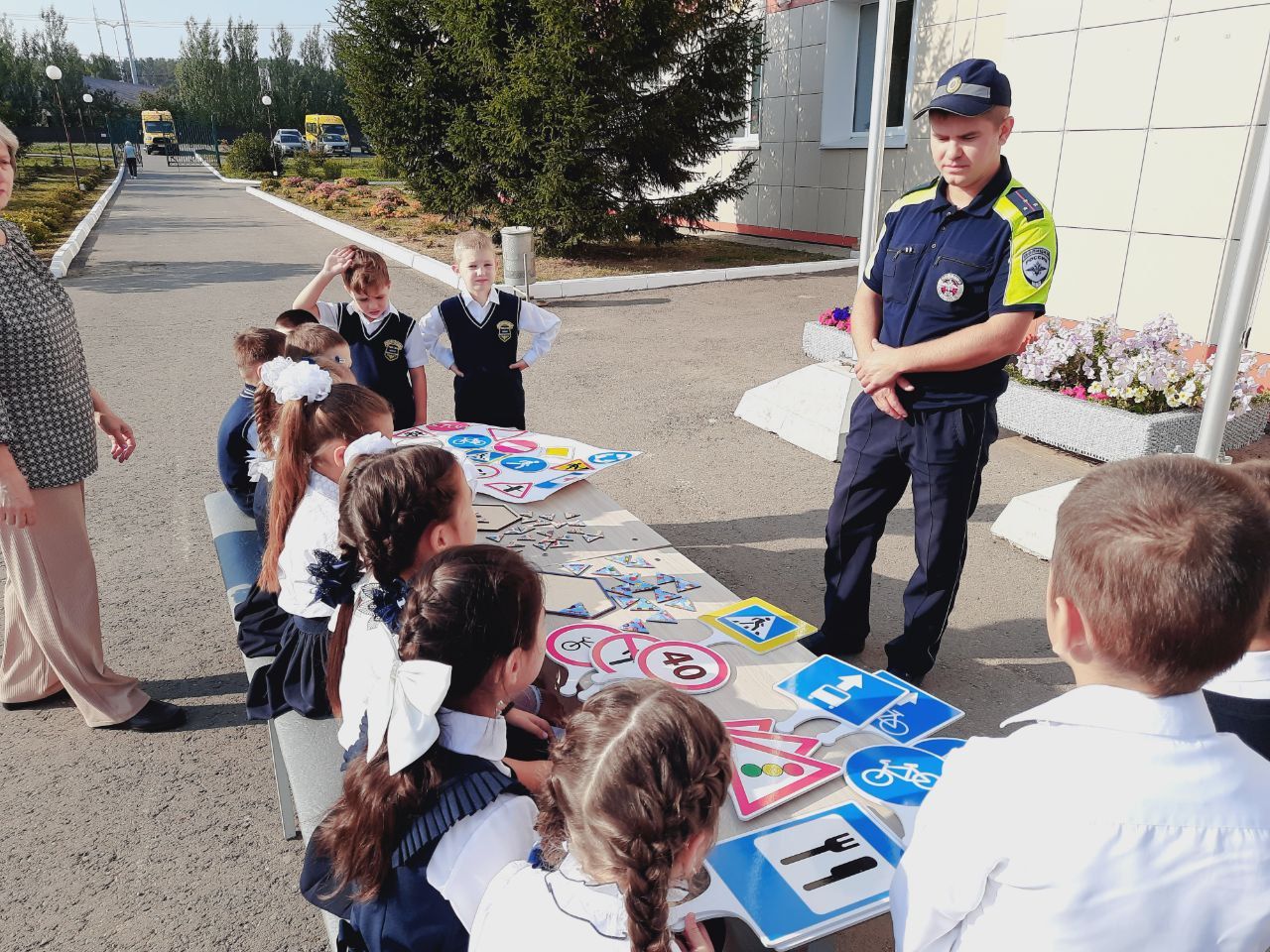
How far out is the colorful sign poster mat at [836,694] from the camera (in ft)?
5.97

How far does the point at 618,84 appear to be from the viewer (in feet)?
35.6

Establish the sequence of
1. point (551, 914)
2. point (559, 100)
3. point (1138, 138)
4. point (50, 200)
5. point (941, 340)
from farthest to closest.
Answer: point (50, 200), point (559, 100), point (1138, 138), point (941, 340), point (551, 914)

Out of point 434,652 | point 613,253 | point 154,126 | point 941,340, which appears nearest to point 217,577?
point 434,652

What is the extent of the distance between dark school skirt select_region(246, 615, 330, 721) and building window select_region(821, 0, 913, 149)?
1125cm

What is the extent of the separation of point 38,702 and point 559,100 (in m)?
9.39

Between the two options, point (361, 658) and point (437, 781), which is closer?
point (437, 781)

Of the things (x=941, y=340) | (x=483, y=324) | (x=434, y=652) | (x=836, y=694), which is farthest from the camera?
(x=483, y=324)

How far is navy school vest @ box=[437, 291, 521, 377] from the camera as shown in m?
3.99

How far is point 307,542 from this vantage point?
2.15m

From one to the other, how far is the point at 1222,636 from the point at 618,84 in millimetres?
11053

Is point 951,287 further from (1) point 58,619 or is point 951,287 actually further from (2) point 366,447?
(1) point 58,619

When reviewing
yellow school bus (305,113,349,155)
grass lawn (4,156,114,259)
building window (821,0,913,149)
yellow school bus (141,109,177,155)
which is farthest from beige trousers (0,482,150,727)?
yellow school bus (141,109,177,155)

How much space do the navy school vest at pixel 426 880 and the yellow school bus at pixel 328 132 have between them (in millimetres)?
56001

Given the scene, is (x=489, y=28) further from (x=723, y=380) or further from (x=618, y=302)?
(x=723, y=380)
